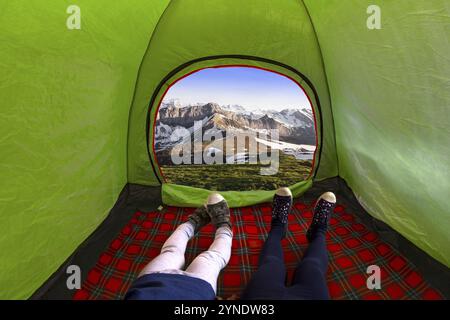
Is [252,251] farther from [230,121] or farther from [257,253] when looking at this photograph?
[230,121]

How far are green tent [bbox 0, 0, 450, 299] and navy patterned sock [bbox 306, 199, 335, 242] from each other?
9.4 inches

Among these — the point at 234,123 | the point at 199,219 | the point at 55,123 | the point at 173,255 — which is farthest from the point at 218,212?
the point at 55,123

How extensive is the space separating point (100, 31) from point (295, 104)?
0.99 metres

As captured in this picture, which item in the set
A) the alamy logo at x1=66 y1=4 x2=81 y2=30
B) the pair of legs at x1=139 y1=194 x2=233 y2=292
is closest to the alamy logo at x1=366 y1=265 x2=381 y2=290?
the pair of legs at x1=139 y1=194 x2=233 y2=292

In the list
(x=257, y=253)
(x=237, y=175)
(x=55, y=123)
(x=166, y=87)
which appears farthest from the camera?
(x=237, y=175)

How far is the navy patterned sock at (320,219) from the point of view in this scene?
119 centimetres

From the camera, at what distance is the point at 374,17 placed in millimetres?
1010

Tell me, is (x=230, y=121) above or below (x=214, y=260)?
above

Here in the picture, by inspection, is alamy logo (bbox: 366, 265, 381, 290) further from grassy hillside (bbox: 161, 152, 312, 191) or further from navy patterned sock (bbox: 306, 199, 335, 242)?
grassy hillside (bbox: 161, 152, 312, 191)

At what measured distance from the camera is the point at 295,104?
1.55 m

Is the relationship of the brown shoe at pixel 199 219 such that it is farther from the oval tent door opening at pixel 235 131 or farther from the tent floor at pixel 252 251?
the oval tent door opening at pixel 235 131

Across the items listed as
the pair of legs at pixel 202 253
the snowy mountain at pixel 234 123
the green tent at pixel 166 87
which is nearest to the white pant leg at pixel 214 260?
the pair of legs at pixel 202 253

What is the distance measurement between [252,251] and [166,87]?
35.8 inches
